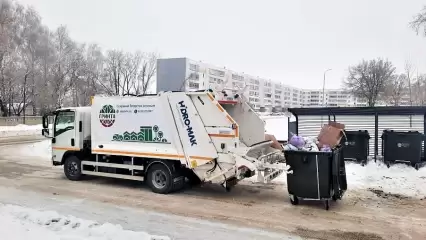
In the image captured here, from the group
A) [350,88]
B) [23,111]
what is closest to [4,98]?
[23,111]

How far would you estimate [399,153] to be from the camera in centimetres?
1103

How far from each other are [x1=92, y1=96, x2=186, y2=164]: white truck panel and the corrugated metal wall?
7.05 m

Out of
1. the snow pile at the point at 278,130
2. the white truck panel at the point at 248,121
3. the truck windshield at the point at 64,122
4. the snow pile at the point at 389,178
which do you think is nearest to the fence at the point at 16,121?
the snow pile at the point at 278,130

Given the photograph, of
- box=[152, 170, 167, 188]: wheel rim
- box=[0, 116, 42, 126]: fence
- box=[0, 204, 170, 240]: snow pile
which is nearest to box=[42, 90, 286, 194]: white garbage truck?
box=[152, 170, 167, 188]: wheel rim

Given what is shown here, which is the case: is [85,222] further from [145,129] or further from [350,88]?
[350,88]

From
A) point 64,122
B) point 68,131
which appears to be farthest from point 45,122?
point 68,131

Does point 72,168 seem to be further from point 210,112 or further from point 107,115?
point 210,112

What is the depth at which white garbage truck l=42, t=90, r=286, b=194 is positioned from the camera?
8.03 m

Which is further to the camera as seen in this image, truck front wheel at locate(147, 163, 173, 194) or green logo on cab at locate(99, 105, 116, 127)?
green logo on cab at locate(99, 105, 116, 127)

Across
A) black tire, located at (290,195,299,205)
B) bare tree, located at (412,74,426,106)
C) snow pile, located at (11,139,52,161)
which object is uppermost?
bare tree, located at (412,74,426,106)

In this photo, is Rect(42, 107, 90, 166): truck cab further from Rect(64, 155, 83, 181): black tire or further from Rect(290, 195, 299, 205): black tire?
Rect(290, 195, 299, 205): black tire

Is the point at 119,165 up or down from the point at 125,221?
up

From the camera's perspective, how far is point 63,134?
10.5 metres

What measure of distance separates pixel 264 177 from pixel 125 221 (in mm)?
2946
